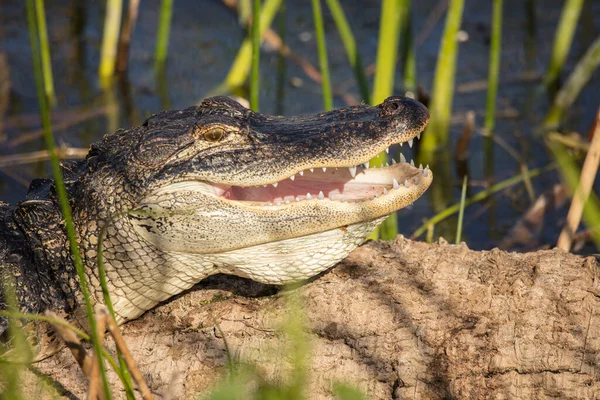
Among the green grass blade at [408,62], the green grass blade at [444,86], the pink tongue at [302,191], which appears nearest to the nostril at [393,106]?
the pink tongue at [302,191]

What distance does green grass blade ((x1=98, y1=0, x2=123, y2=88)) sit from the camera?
24.3 feet

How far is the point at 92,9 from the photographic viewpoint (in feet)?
30.4

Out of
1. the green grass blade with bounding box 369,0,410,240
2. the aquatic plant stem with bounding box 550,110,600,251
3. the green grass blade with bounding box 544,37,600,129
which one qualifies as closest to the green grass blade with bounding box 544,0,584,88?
the green grass blade with bounding box 544,37,600,129

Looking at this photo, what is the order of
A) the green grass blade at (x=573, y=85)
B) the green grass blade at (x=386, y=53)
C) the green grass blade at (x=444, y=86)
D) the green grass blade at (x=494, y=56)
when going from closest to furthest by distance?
the green grass blade at (x=386, y=53)
the green grass blade at (x=494, y=56)
the green grass blade at (x=444, y=86)
the green grass blade at (x=573, y=85)

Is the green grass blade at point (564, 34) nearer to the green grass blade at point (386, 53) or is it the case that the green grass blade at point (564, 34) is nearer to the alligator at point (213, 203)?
the green grass blade at point (386, 53)

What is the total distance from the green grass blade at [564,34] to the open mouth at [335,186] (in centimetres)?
366

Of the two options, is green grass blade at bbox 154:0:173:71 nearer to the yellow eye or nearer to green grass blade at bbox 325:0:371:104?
green grass blade at bbox 325:0:371:104

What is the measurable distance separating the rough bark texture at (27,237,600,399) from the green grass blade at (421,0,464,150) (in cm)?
267

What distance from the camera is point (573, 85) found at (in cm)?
652

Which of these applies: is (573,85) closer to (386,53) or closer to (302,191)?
(386,53)

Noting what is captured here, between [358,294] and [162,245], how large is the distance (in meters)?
0.88

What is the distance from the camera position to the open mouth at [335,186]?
3414 millimetres

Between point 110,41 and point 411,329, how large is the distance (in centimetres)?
525

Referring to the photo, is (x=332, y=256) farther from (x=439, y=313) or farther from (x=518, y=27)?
(x=518, y=27)
